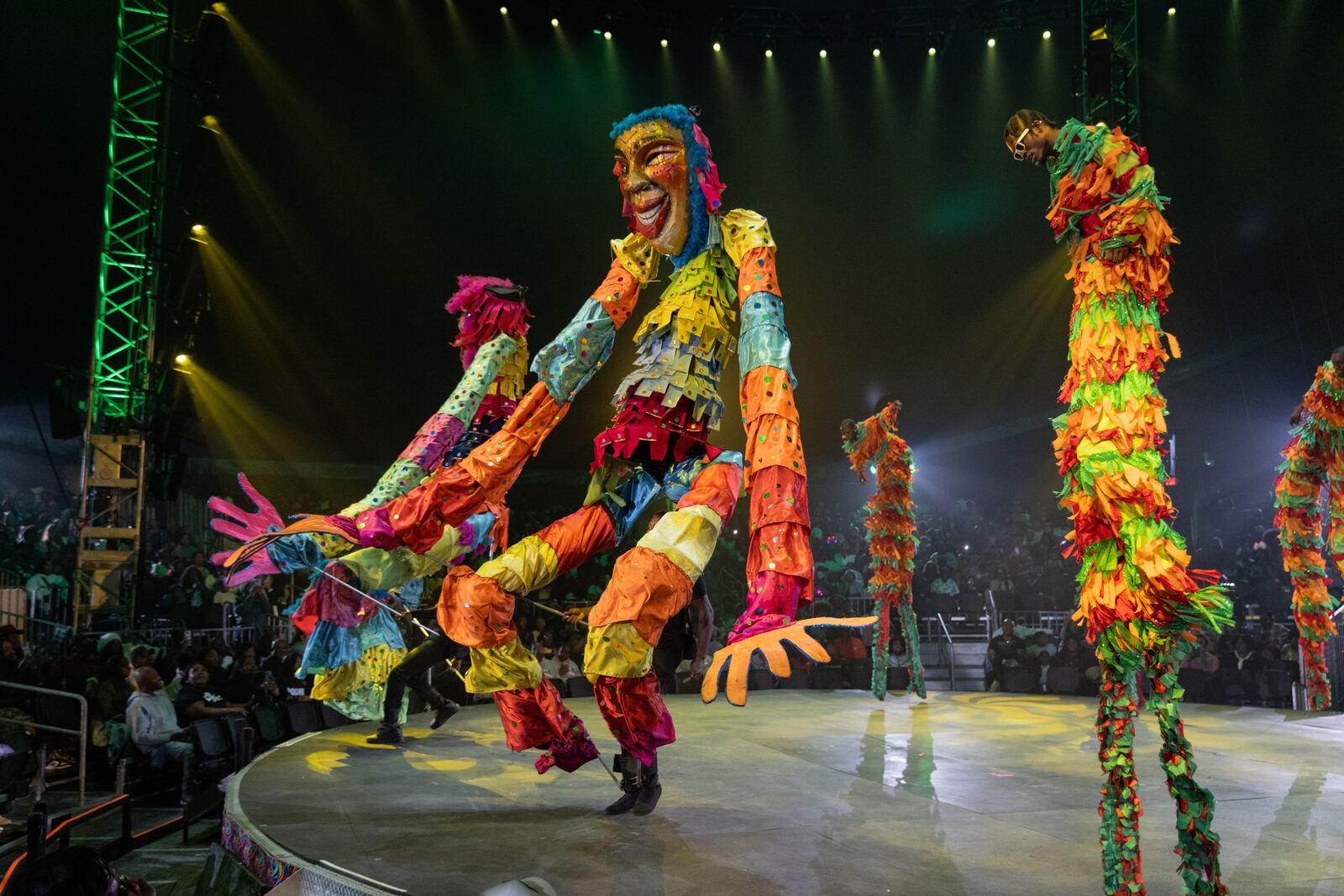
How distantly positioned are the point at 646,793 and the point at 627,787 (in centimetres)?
7

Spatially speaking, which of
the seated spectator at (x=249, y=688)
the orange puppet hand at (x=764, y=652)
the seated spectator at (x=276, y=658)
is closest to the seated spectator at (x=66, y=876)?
the orange puppet hand at (x=764, y=652)

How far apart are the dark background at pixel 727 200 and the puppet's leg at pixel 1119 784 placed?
956 cm

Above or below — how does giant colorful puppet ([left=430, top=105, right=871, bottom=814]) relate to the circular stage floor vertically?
above

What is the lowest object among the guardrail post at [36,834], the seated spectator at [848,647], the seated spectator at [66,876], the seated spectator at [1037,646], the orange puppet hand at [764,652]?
the guardrail post at [36,834]

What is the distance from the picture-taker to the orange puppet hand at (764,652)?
188 cm

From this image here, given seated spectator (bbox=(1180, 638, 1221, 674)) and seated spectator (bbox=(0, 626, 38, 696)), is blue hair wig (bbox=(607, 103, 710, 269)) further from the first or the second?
seated spectator (bbox=(1180, 638, 1221, 674))

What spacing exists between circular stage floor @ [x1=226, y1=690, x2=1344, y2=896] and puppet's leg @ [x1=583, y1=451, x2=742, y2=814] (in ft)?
1.37

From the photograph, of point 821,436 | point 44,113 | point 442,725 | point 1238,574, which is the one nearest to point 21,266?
point 44,113

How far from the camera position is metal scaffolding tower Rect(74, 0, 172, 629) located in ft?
36.6

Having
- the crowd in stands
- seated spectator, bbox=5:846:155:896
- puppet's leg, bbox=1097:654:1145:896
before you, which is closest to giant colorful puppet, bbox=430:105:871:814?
the crowd in stands

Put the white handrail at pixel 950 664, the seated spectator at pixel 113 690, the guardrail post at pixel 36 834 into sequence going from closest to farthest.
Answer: the guardrail post at pixel 36 834
the seated spectator at pixel 113 690
the white handrail at pixel 950 664

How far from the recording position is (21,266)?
42.3 ft

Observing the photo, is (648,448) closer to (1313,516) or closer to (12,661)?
(1313,516)

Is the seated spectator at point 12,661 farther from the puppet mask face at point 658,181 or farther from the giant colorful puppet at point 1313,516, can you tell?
the giant colorful puppet at point 1313,516
